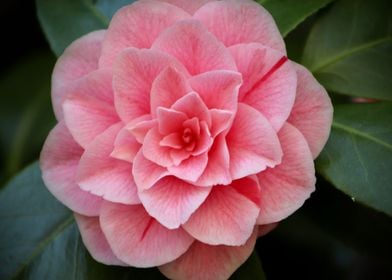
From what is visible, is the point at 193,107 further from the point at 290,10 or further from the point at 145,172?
the point at 290,10

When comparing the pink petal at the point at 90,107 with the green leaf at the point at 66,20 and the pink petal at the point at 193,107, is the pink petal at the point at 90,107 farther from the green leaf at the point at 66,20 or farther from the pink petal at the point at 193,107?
the green leaf at the point at 66,20

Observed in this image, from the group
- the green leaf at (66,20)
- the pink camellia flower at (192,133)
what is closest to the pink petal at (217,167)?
the pink camellia flower at (192,133)

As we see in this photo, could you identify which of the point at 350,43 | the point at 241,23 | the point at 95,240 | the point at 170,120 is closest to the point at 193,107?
the point at 170,120

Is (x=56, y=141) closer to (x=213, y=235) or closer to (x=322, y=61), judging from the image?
(x=213, y=235)

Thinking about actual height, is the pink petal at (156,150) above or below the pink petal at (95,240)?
above

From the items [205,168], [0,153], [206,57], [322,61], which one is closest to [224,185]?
[205,168]

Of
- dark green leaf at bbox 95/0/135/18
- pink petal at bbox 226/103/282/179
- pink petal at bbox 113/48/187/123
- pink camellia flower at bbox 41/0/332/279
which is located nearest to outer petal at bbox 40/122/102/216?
pink camellia flower at bbox 41/0/332/279

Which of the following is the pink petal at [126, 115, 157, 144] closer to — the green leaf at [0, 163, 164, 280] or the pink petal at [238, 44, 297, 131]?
the pink petal at [238, 44, 297, 131]
